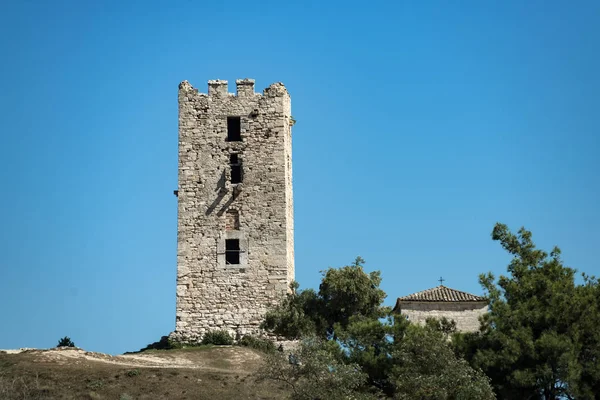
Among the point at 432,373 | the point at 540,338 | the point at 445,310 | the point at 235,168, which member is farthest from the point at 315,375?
the point at 235,168

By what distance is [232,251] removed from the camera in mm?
44844

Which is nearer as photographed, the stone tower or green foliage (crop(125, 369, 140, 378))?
green foliage (crop(125, 369, 140, 378))

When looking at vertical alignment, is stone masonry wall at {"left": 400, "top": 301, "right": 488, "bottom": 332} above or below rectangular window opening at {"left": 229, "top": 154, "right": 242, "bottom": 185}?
below

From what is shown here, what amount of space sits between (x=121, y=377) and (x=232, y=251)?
1014 cm

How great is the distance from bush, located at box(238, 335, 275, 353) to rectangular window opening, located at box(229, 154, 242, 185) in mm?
6054

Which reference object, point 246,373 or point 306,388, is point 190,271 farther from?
point 306,388

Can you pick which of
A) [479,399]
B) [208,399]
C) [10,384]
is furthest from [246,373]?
[479,399]

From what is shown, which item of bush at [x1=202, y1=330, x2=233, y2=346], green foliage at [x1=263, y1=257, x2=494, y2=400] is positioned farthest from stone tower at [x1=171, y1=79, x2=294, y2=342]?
green foliage at [x1=263, y1=257, x2=494, y2=400]

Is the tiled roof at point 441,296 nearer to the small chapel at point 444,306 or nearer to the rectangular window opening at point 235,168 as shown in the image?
the small chapel at point 444,306

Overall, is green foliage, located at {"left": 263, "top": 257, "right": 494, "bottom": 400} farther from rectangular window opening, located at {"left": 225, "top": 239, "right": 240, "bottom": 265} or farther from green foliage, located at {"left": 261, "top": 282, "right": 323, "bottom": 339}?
rectangular window opening, located at {"left": 225, "top": 239, "right": 240, "bottom": 265}

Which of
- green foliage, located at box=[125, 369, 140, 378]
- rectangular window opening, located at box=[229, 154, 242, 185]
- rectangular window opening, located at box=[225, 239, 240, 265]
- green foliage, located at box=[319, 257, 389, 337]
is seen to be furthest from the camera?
rectangular window opening, located at box=[229, 154, 242, 185]

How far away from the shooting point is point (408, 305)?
4416cm

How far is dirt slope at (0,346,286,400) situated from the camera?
112 feet

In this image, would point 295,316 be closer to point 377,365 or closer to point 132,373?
point 132,373
